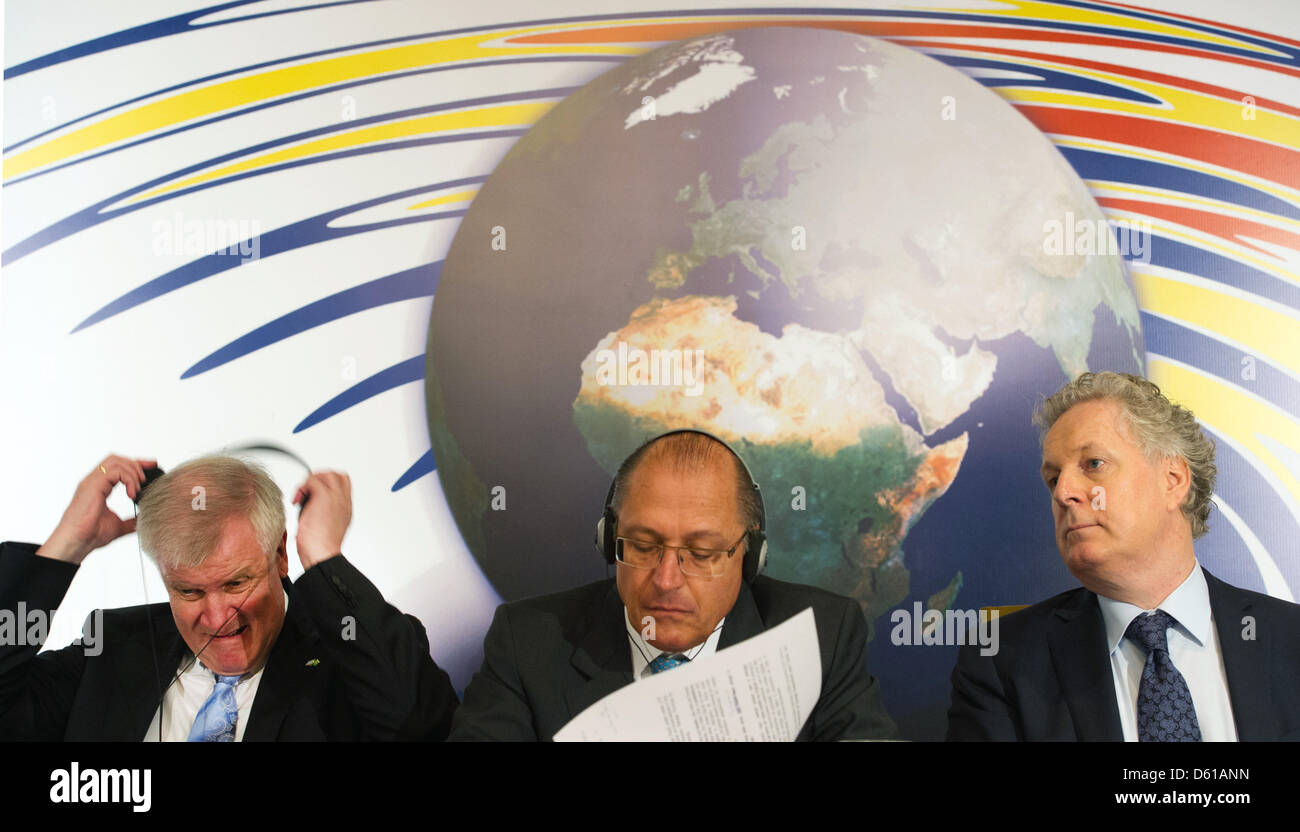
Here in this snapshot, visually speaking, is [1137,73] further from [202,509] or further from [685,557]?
[202,509]

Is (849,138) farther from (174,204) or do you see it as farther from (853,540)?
(174,204)

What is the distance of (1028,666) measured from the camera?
2580 millimetres

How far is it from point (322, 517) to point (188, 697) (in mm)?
587

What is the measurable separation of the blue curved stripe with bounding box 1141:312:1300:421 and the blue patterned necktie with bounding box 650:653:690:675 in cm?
195

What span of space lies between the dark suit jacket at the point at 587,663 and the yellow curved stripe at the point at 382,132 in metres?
1.70

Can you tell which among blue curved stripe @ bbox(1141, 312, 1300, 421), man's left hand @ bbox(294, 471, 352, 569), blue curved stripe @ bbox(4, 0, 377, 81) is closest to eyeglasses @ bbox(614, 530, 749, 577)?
man's left hand @ bbox(294, 471, 352, 569)

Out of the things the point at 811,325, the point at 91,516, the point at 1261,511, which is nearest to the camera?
the point at 91,516

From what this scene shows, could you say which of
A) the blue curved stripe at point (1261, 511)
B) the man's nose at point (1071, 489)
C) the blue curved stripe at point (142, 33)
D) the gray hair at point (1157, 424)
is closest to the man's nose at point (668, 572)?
the man's nose at point (1071, 489)

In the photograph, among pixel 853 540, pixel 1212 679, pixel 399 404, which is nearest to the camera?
→ pixel 1212 679


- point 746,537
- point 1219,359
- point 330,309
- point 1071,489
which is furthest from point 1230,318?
point 330,309

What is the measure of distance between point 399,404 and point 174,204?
108 centimetres

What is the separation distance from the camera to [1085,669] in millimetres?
2564

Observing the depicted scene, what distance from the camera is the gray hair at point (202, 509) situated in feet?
8.75
